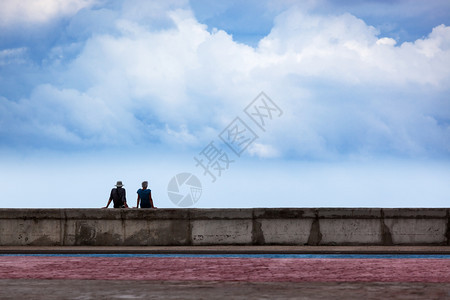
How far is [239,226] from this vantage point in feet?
55.5

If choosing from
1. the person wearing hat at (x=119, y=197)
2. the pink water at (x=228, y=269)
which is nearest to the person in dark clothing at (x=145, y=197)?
the person wearing hat at (x=119, y=197)

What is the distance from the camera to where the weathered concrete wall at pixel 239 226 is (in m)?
16.6

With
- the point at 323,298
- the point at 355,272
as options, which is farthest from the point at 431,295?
the point at 355,272

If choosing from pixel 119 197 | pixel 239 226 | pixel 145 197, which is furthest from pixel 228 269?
pixel 119 197

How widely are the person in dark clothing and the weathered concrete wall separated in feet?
2.78

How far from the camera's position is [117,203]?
1861cm

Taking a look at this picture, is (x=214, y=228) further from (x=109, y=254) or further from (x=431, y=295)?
(x=431, y=295)

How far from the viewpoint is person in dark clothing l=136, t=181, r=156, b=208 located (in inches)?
707

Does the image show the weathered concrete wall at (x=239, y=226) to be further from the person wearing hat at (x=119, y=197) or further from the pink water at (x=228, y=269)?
the pink water at (x=228, y=269)

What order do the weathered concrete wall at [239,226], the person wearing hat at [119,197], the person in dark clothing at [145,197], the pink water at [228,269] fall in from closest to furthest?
the pink water at [228,269] < the weathered concrete wall at [239,226] < the person in dark clothing at [145,197] < the person wearing hat at [119,197]

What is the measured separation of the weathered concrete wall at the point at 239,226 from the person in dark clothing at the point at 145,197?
0.85m

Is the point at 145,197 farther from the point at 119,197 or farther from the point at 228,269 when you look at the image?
the point at 228,269

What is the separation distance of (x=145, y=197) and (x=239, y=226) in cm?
271

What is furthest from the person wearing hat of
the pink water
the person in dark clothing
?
the pink water
